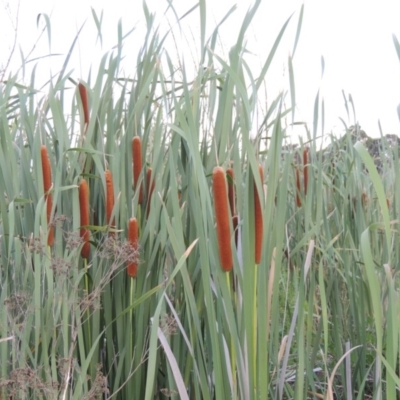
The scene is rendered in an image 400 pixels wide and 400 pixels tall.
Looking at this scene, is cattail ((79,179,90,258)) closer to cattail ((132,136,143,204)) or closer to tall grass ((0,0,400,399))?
tall grass ((0,0,400,399))

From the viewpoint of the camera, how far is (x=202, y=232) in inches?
41.4

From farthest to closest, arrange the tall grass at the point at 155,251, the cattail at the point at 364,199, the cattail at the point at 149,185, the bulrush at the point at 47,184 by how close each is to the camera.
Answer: the cattail at the point at 364,199, the cattail at the point at 149,185, the bulrush at the point at 47,184, the tall grass at the point at 155,251

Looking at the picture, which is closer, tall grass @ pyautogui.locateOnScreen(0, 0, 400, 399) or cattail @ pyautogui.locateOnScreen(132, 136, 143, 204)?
tall grass @ pyautogui.locateOnScreen(0, 0, 400, 399)

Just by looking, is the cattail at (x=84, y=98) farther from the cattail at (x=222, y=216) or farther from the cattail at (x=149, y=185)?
the cattail at (x=222, y=216)

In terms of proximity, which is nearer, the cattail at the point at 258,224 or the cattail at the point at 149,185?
the cattail at the point at 258,224

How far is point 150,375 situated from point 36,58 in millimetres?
963

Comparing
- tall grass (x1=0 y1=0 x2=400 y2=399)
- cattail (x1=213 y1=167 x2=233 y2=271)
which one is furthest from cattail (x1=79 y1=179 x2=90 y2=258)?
cattail (x1=213 y1=167 x2=233 y2=271)

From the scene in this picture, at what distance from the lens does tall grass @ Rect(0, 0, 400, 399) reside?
108cm

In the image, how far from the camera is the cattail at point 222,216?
0.96 m

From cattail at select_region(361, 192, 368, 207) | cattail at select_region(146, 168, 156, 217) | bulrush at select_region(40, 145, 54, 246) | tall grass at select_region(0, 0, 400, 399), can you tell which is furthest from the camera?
cattail at select_region(361, 192, 368, 207)

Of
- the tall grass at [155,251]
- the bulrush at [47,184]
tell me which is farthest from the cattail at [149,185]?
the bulrush at [47,184]

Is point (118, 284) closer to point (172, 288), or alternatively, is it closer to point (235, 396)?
point (172, 288)

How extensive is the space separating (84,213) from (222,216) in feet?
1.49

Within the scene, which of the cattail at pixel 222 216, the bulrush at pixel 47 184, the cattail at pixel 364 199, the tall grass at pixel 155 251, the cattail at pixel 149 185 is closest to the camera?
the cattail at pixel 222 216
